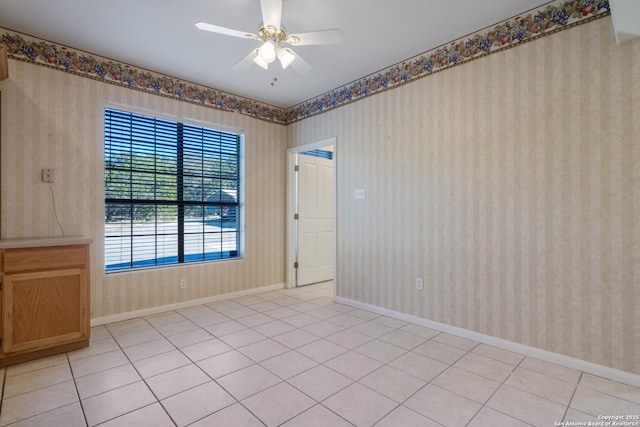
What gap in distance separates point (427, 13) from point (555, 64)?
1062mm

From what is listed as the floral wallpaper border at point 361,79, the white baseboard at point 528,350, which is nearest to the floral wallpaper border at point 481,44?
the floral wallpaper border at point 361,79

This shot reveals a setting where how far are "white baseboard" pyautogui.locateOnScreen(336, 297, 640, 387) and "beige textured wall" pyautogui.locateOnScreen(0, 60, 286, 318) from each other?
2.41m

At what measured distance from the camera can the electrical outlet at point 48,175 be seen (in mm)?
2900

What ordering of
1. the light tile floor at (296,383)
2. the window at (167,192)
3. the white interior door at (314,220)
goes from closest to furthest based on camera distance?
the light tile floor at (296,383) → the window at (167,192) → the white interior door at (314,220)

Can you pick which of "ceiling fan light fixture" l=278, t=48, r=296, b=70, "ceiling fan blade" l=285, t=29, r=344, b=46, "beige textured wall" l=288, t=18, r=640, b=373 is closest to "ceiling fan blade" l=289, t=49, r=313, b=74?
"ceiling fan light fixture" l=278, t=48, r=296, b=70

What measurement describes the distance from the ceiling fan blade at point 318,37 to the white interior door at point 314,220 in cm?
254

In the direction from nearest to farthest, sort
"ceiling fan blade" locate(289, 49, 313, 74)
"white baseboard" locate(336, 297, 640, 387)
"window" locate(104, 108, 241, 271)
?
"white baseboard" locate(336, 297, 640, 387)
"ceiling fan blade" locate(289, 49, 313, 74)
"window" locate(104, 108, 241, 271)

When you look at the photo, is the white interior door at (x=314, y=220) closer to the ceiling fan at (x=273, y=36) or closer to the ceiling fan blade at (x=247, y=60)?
the ceiling fan blade at (x=247, y=60)

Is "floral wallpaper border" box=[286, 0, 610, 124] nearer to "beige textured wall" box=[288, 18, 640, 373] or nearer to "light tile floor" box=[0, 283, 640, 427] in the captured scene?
"beige textured wall" box=[288, 18, 640, 373]

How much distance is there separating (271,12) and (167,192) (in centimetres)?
248

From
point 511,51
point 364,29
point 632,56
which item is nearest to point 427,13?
point 364,29


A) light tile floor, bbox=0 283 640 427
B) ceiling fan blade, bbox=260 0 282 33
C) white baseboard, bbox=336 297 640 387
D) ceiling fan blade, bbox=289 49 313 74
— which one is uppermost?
ceiling fan blade, bbox=260 0 282 33

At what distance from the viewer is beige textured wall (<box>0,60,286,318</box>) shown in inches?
110

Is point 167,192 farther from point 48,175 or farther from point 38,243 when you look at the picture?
point 38,243
